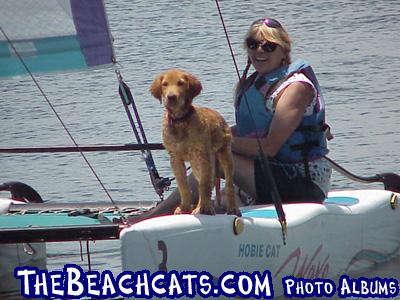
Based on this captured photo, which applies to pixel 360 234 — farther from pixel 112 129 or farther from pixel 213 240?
pixel 112 129

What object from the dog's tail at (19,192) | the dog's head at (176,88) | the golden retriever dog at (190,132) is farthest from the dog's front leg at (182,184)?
the dog's tail at (19,192)

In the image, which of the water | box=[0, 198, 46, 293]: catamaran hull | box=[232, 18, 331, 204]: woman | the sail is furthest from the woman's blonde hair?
box=[0, 198, 46, 293]: catamaran hull

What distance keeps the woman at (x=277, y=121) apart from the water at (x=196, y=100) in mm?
850

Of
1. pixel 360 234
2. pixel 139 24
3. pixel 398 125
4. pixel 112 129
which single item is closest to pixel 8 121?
pixel 112 129

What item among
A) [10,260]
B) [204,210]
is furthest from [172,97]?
[10,260]

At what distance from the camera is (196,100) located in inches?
541

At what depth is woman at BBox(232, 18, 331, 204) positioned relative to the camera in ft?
24.0

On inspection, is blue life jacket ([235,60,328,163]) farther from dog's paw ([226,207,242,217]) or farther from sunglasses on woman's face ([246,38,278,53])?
dog's paw ([226,207,242,217])

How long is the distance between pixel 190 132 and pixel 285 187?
39.0 inches

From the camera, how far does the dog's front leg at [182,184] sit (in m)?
6.78

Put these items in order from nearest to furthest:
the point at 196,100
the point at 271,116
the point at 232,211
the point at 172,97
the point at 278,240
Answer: the point at 172,97
the point at 232,211
the point at 278,240
the point at 271,116
the point at 196,100

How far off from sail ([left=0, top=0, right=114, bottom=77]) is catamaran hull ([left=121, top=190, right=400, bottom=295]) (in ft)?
4.59

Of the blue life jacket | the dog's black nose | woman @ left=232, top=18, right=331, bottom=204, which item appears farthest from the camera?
the blue life jacket

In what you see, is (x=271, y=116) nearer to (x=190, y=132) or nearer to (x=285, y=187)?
(x=285, y=187)
